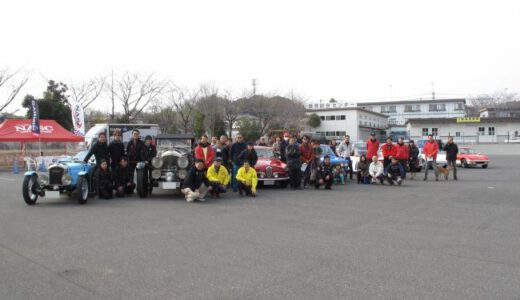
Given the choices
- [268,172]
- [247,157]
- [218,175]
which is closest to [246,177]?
[218,175]

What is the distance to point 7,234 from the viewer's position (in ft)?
24.6

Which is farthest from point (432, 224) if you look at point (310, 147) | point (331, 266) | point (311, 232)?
point (310, 147)

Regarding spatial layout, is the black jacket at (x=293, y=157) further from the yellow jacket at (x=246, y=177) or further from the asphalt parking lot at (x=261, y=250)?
the asphalt parking lot at (x=261, y=250)

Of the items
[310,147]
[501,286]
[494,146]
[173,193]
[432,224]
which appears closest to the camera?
[501,286]

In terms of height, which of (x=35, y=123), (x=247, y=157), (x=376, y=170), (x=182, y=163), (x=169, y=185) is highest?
(x=35, y=123)

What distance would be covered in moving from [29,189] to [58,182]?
681mm

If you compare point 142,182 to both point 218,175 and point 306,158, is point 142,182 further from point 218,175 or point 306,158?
point 306,158

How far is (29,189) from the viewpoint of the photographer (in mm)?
10758

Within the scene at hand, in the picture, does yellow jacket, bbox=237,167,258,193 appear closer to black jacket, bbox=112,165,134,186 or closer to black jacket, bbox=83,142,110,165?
black jacket, bbox=112,165,134,186

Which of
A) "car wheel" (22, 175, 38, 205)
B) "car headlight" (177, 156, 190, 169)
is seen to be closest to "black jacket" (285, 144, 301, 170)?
"car headlight" (177, 156, 190, 169)

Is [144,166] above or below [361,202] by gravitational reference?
above

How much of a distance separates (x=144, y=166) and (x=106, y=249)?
5.85 meters

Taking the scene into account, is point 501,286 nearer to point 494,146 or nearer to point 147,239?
point 147,239

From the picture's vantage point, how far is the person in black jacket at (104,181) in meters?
11.9
